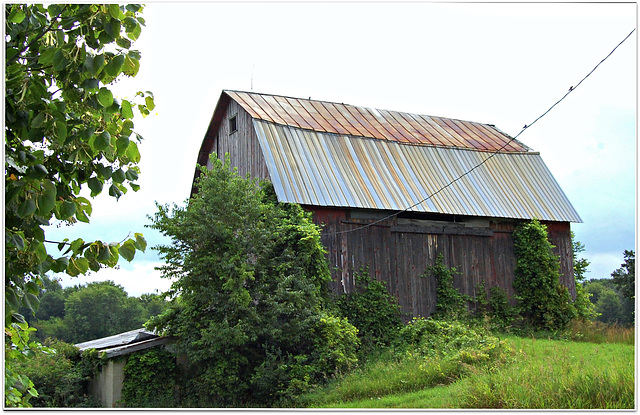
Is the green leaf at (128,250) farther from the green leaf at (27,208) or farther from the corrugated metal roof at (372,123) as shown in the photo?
the corrugated metal roof at (372,123)

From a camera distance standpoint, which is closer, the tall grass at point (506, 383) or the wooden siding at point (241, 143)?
the tall grass at point (506, 383)

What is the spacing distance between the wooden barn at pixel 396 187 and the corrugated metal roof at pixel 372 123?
0.20 ft

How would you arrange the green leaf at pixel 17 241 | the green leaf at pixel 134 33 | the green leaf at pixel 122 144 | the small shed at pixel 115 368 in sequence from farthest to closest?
the small shed at pixel 115 368 < the green leaf at pixel 134 33 < the green leaf at pixel 122 144 < the green leaf at pixel 17 241

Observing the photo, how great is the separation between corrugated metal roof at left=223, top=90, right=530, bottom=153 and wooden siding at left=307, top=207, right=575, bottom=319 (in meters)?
2.88

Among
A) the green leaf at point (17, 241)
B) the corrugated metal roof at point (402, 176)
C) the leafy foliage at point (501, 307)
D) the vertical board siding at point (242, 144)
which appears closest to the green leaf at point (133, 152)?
the green leaf at point (17, 241)

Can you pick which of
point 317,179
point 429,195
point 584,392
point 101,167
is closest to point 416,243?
point 429,195

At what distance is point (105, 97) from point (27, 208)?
787 mm

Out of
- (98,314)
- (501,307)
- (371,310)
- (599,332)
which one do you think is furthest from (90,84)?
(98,314)

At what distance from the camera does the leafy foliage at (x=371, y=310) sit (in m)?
14.1

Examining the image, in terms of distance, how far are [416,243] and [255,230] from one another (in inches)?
187

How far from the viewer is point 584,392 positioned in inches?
316

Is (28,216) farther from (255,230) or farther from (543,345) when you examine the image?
(543,345)

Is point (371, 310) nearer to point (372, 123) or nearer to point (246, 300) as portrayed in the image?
point (246, 300)

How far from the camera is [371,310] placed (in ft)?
47.0
